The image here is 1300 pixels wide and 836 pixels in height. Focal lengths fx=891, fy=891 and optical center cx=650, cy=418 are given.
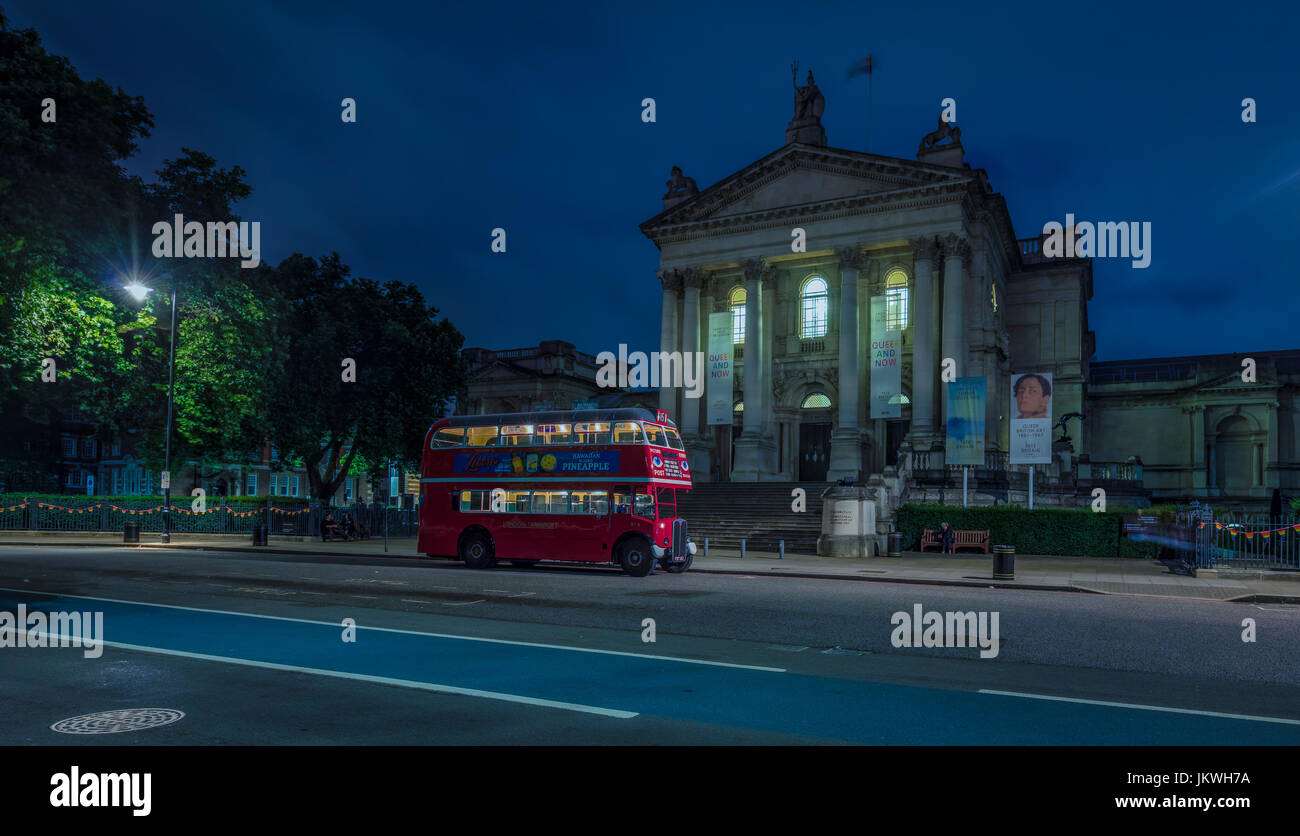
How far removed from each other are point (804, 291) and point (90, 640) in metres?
44.0

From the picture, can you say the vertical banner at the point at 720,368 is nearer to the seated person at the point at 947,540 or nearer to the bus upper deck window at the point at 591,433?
the seated person at the point at 947,540

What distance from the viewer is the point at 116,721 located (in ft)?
21.3

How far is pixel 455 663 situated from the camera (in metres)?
9.06

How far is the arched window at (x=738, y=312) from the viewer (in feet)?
170

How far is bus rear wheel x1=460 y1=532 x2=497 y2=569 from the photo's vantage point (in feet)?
81.0

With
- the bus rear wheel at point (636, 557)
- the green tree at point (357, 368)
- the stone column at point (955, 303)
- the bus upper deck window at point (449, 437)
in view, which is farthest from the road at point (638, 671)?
the stone column at point (955, 303)

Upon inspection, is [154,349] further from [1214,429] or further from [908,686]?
[1214,429]

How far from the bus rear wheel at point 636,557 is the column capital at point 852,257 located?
28.2m

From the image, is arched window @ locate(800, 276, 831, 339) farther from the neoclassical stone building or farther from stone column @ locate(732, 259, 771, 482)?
stone column @ locate(732, 259, 771, 482)

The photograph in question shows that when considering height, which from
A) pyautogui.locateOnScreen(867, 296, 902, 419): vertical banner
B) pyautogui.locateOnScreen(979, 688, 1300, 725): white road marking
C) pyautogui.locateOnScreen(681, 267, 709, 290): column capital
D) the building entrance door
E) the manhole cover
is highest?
pyautogui.locateOnScreen(681, 267, 709, 290): column capital

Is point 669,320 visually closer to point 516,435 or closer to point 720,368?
point 720,368

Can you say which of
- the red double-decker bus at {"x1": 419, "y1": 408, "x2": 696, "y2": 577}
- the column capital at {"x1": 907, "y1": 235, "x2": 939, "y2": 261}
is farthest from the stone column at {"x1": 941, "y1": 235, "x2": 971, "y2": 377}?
the red double-decker bus at {"x1": 419, "y1": 408, "x2": 696, "y2": 577}

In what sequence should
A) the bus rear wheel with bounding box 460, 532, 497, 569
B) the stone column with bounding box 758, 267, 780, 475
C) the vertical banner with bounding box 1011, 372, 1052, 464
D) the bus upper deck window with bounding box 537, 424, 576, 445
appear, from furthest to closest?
the stone column with bounding box 758, 267, 780, 475 < the vertical banner with bounding box 1011, 372, 1052, 464 < the bus rear wheel with bounding box 460, 532, 497, 569 < the bus upper deck window with bounding box 537, 424, 576, 445

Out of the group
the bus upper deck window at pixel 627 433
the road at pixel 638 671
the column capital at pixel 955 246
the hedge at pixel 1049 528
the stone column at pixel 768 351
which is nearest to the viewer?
the road at pixel 638 671
